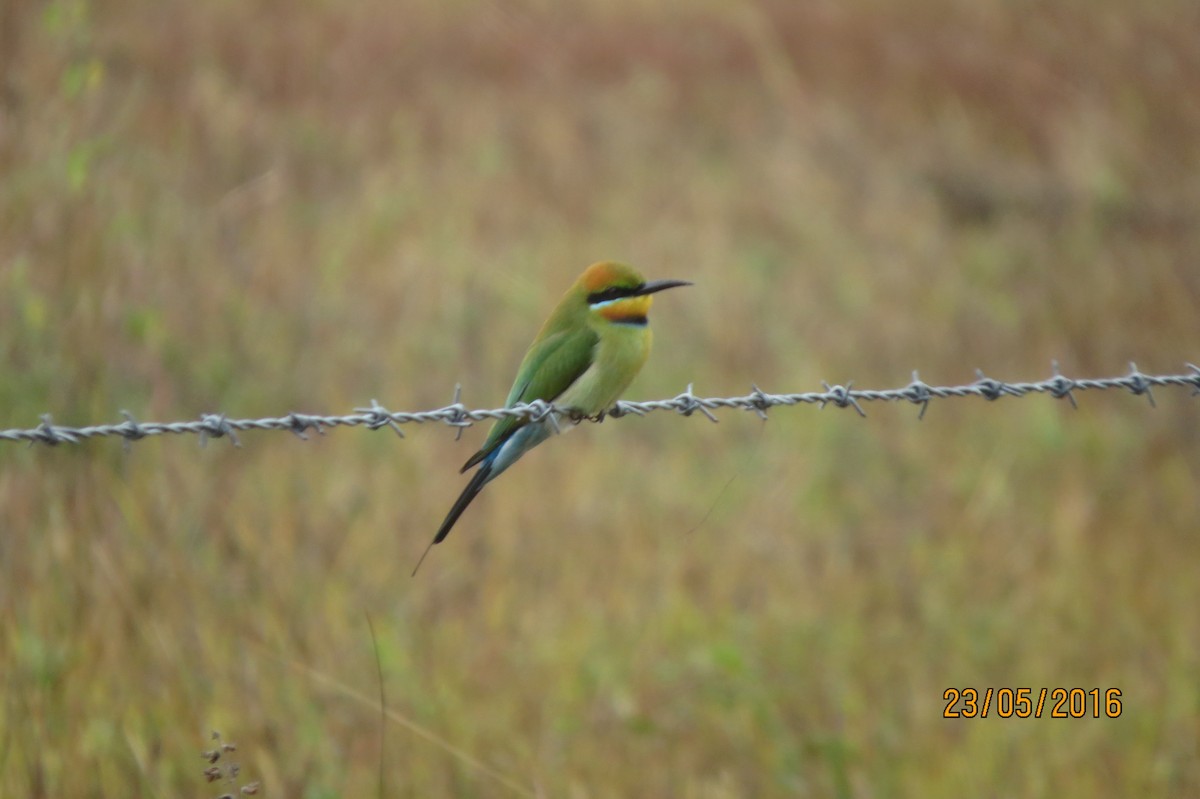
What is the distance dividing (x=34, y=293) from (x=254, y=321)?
2.08m

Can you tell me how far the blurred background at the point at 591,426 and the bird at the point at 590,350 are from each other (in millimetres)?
1019

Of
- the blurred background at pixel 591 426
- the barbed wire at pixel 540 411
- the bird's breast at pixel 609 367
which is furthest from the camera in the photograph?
the blurred background at pixel 591 426

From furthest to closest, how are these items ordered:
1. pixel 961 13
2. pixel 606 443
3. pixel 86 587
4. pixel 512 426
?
1. pixel 961 13
2. pixel 606 443
3. pixel 86 587
4. pixel 512 426

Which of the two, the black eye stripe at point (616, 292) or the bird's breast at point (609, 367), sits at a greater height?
the black eye stripe at point (616, 292)

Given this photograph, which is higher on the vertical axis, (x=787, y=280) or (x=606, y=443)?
(x=787, y=280)

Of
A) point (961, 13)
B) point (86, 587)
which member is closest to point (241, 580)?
point (86, 587)

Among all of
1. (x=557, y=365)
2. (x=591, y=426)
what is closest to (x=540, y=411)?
(x=557, y=365)

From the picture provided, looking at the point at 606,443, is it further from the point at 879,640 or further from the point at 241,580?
the point at 241,580

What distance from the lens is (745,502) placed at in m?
5.99

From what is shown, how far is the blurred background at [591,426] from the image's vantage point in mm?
4000
